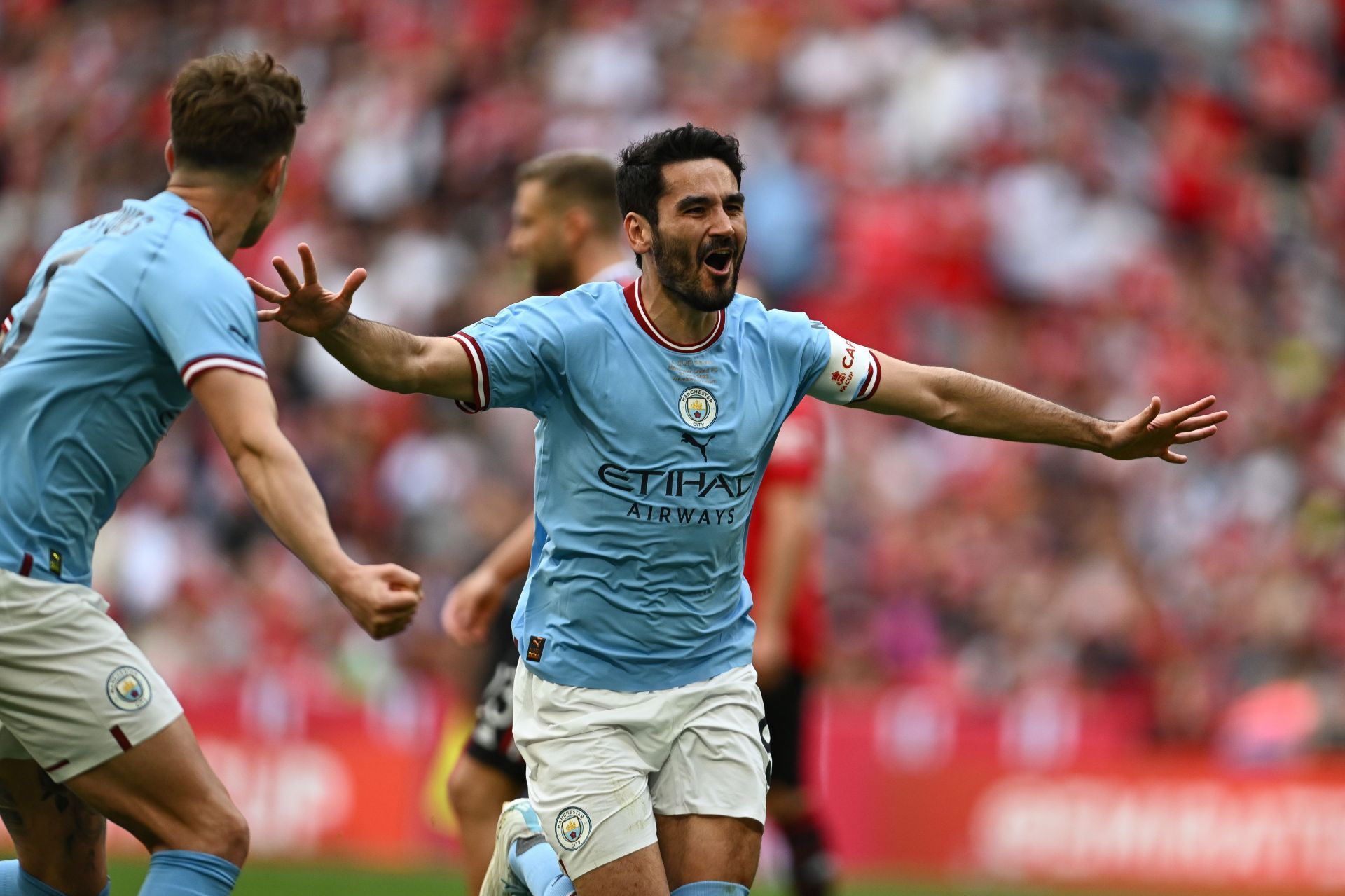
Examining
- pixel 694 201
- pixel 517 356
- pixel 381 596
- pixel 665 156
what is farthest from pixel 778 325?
pixel 381 596

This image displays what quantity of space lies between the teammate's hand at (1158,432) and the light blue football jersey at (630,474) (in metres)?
1.11

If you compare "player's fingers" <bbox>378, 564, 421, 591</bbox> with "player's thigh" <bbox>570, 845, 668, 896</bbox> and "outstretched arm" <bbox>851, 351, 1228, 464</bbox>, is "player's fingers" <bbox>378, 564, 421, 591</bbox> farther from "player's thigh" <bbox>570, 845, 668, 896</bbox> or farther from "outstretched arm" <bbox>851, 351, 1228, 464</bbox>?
"outstretched arm" <bbox>851, 351, 1228, 464</bbox>

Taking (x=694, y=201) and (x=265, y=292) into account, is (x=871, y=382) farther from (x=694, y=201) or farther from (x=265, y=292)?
(x=265, y=292)

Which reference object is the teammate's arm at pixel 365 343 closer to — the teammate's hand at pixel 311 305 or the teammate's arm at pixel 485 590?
the teammate's hand at pixel 311 305

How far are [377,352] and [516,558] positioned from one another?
6.35 feet

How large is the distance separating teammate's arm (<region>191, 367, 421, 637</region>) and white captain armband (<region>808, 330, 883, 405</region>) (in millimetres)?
1725

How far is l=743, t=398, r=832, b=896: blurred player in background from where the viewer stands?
8.03 meters

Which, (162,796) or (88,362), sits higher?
(88,362)

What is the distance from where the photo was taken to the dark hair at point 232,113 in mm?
5000

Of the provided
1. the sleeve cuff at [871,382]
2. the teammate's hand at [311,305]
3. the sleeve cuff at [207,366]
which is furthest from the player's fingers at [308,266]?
the sleeve cuff at [871,382]

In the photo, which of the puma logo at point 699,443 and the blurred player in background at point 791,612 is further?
the blurred player in background at point 791,612

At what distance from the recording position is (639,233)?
18.4 ft

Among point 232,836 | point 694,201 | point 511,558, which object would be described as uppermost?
point 694,201

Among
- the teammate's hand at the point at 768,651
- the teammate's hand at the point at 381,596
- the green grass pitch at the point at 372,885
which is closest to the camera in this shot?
the teammate's hand at the point at 381,596
